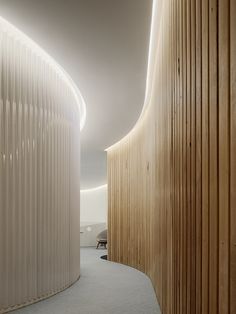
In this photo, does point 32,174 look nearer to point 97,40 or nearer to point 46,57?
point 46,57

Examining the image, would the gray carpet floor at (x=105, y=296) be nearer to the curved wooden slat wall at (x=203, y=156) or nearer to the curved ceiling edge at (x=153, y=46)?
the curved wooden slat wall at (x=203, y=156)

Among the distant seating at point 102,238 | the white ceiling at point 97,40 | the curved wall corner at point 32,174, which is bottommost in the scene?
the distant seating at point 102,238

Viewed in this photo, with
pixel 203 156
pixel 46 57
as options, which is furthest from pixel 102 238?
pixel 203 156

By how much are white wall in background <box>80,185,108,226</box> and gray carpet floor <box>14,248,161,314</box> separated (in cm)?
846

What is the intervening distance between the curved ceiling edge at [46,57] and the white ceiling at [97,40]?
7.8 inches

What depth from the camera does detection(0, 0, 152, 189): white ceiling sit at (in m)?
4.08

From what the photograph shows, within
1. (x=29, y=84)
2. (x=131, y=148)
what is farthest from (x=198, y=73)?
(x=131, y=148)

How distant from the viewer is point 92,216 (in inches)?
690

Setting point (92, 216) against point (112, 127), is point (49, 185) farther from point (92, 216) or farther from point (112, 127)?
point (92, 216)

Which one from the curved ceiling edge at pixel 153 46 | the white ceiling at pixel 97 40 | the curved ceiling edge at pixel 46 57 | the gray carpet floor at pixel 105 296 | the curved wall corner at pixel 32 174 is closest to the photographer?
the white ceiling at pixel 97 40

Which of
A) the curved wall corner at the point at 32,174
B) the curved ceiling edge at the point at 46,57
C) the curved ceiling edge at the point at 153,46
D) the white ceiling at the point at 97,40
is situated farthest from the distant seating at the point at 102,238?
the curved wall corner at the point at 32,174

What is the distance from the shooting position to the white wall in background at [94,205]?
1742cm

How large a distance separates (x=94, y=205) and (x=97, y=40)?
13008mm

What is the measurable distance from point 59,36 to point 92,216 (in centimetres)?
1325
